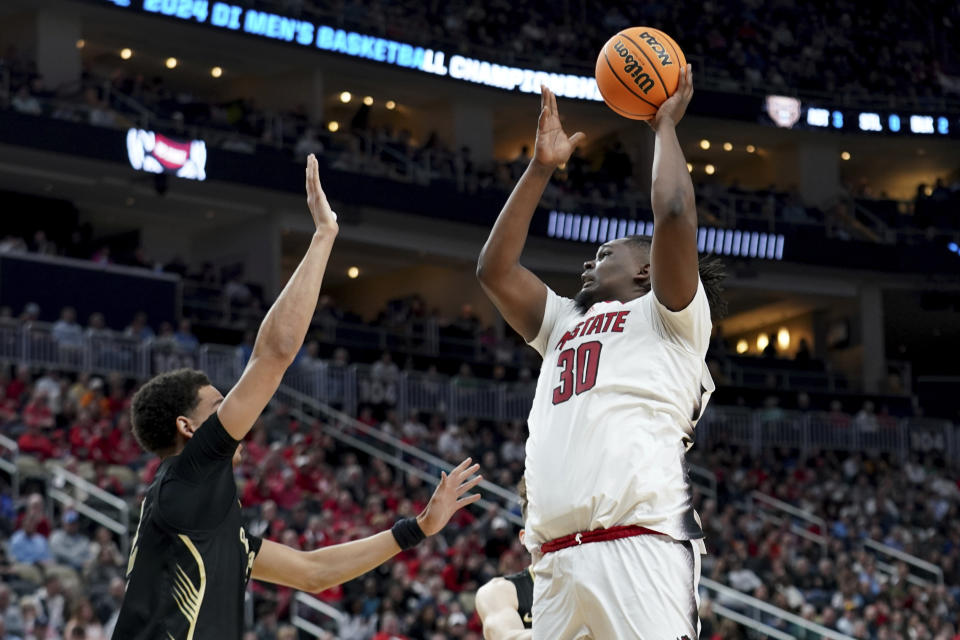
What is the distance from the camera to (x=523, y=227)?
17.6 feet

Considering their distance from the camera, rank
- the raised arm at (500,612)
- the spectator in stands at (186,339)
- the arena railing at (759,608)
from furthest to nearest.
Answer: the spectator in stands at (186,339)
the arena railing at (759,608)
the raised arm at (500,612)

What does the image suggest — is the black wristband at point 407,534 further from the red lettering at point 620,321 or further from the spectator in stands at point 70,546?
the spectator in stands at point 70,546

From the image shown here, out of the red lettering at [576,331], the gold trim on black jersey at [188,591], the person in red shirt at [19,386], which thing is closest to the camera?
the gold trim on black jersey at [188,591]

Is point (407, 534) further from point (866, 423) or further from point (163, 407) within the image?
point (866, 423)

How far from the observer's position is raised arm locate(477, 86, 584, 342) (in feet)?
17.4

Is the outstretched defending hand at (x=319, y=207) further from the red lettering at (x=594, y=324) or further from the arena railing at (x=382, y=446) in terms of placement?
the arena railing at (x=382, y=446)

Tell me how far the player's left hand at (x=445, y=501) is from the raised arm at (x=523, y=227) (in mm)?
672

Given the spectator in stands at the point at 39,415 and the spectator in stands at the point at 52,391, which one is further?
the spectator in stands at the point at 52,391

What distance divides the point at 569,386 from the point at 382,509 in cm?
1489

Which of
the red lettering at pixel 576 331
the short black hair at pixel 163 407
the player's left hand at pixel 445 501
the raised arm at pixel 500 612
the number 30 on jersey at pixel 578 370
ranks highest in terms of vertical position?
the red lettering at pixel 576 331

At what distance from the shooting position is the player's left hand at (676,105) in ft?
16.6

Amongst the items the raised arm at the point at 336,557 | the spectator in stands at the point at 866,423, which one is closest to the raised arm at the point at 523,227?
the raised arm at the point at 336,557

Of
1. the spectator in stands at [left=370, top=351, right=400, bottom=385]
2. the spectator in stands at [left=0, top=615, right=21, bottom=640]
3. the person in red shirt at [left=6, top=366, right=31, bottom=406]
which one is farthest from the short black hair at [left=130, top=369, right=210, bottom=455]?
the spectator in stands at [left=370, top=351, right=400, bottom=385]

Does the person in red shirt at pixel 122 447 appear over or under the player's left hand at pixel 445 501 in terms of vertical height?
under
